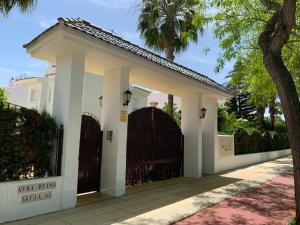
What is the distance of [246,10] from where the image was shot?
9695 millimetres

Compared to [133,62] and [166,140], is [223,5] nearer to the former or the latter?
[133,62]

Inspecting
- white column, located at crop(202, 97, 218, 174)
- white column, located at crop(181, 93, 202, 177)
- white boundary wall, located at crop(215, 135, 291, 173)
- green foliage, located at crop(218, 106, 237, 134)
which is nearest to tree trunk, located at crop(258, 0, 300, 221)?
white column, located at crop(181, 93, 202, 177)

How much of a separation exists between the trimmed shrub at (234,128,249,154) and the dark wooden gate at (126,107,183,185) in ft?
17.6

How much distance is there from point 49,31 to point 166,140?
6.62m

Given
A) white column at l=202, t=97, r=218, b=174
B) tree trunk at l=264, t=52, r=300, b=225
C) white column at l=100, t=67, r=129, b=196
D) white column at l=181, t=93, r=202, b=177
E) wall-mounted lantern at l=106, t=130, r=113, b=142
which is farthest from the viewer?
white column at l=202, t=97, r=218, b=174

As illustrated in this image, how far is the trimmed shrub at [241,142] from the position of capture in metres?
16.8

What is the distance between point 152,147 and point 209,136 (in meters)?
3.96

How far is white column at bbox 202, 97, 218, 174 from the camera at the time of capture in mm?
13688

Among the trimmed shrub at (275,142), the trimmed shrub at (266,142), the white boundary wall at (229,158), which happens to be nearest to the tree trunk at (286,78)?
the white boundary wall at (229,158)

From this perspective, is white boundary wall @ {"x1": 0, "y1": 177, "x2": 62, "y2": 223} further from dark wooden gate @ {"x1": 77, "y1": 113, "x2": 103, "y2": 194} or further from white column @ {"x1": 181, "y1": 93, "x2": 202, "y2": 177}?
white column @ {"x1": 181, "y1": 93, "x2": 202, "y2": 177}

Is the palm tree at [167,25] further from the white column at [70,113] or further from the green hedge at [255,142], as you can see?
the white column at [70,113]

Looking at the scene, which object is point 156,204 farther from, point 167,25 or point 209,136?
point 167,25

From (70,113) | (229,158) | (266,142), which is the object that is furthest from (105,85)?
(266,142)

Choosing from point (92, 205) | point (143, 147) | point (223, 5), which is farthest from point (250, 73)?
point (92, 205)
